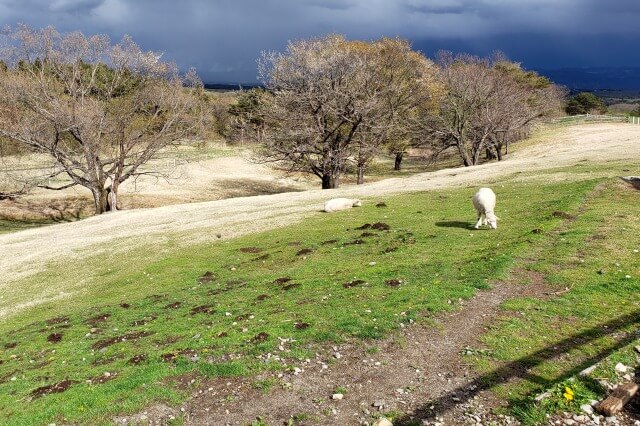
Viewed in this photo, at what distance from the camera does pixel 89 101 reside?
50750mm

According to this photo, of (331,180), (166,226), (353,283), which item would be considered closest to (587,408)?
(353,283)

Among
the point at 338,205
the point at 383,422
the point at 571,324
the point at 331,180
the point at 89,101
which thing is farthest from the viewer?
the point at 331,180

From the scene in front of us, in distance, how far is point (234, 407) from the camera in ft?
36.0

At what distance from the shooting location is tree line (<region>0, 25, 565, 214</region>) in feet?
159

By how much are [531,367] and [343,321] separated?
5364mm

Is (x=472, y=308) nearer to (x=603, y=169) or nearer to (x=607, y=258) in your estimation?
(x=607, y=258)

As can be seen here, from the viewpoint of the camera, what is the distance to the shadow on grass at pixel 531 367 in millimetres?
10086

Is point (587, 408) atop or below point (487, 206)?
below

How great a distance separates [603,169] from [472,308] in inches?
1228

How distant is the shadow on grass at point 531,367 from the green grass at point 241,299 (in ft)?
2.33

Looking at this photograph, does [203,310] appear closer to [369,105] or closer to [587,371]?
[587,371]

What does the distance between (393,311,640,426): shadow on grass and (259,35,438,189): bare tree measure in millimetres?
44948

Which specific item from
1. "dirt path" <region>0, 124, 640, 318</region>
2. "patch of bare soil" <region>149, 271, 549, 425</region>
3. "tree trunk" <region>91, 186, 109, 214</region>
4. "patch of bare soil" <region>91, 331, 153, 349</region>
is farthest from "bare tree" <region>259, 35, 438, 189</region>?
"patch of bare soil" <region>149, 271, 549, 425</region>

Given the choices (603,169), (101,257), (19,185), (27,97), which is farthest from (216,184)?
(603,169)
